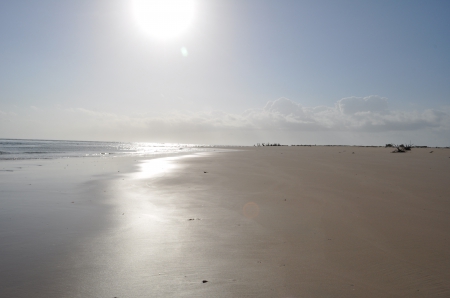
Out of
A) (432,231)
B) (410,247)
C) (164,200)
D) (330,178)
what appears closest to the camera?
(410,247)

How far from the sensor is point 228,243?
445cm

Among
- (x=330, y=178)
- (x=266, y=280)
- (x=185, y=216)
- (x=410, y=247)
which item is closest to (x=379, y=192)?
(x=330, y=178)

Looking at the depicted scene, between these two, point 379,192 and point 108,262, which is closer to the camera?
point 108,262

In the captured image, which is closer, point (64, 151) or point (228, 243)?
point (228, 243)

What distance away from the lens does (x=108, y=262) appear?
3736mm

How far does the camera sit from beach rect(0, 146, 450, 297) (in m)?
3.17

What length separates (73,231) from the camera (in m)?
4.99

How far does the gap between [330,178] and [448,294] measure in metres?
7.77

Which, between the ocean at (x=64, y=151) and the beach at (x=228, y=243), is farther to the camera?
the ocean at (x=64, y=151)

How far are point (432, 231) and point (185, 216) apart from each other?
4.67 m

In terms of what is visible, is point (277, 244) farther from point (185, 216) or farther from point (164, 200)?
point (164, 200)

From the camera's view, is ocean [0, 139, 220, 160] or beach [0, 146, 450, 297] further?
ocean [0, 139, 220, 160]

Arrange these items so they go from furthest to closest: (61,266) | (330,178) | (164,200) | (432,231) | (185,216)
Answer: (330,178) → (164,200) → (185,216) → (432,231) → (61,266)

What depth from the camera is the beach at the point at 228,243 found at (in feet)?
10.4
